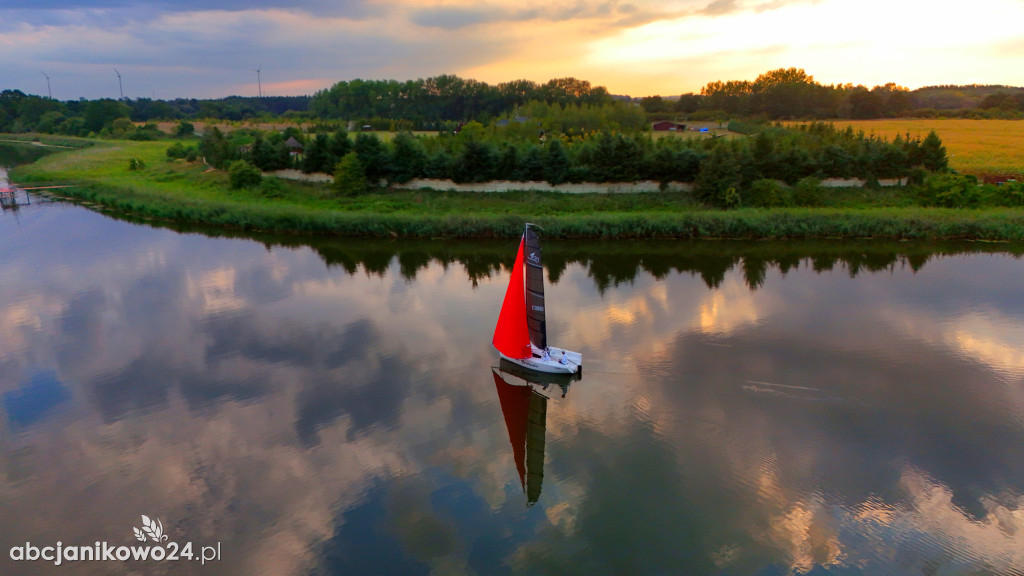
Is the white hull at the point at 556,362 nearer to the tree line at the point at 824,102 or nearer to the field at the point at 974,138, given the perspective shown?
the field at the point at 974,138

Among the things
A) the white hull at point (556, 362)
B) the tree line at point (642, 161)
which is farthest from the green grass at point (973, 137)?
the white hull at point (556, 362)

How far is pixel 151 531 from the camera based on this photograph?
10.6m

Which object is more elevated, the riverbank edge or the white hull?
the riverbank edge

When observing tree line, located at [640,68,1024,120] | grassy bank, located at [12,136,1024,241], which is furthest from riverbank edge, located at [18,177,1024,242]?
tree line, located at [640,68,1024,120]

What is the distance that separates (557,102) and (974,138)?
36.6 m

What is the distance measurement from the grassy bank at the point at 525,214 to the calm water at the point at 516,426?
22.4 feet

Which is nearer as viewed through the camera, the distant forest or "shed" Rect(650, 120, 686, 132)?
"shed" Rect(650, 120, 686, 132)

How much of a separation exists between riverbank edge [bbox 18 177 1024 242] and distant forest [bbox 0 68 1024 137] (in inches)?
1111

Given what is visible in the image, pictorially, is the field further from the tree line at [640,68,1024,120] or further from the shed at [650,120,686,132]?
the shed at [650,120,686,132]

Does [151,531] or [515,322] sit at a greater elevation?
[515,322]

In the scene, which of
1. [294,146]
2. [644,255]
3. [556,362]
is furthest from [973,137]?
[294,146]

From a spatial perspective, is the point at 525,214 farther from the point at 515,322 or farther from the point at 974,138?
the point at 974,138

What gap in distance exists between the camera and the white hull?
15414 millimetres

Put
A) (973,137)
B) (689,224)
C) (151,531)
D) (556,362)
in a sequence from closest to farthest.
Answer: (151,531) → (556,362) → (689,224) → (973,137)
